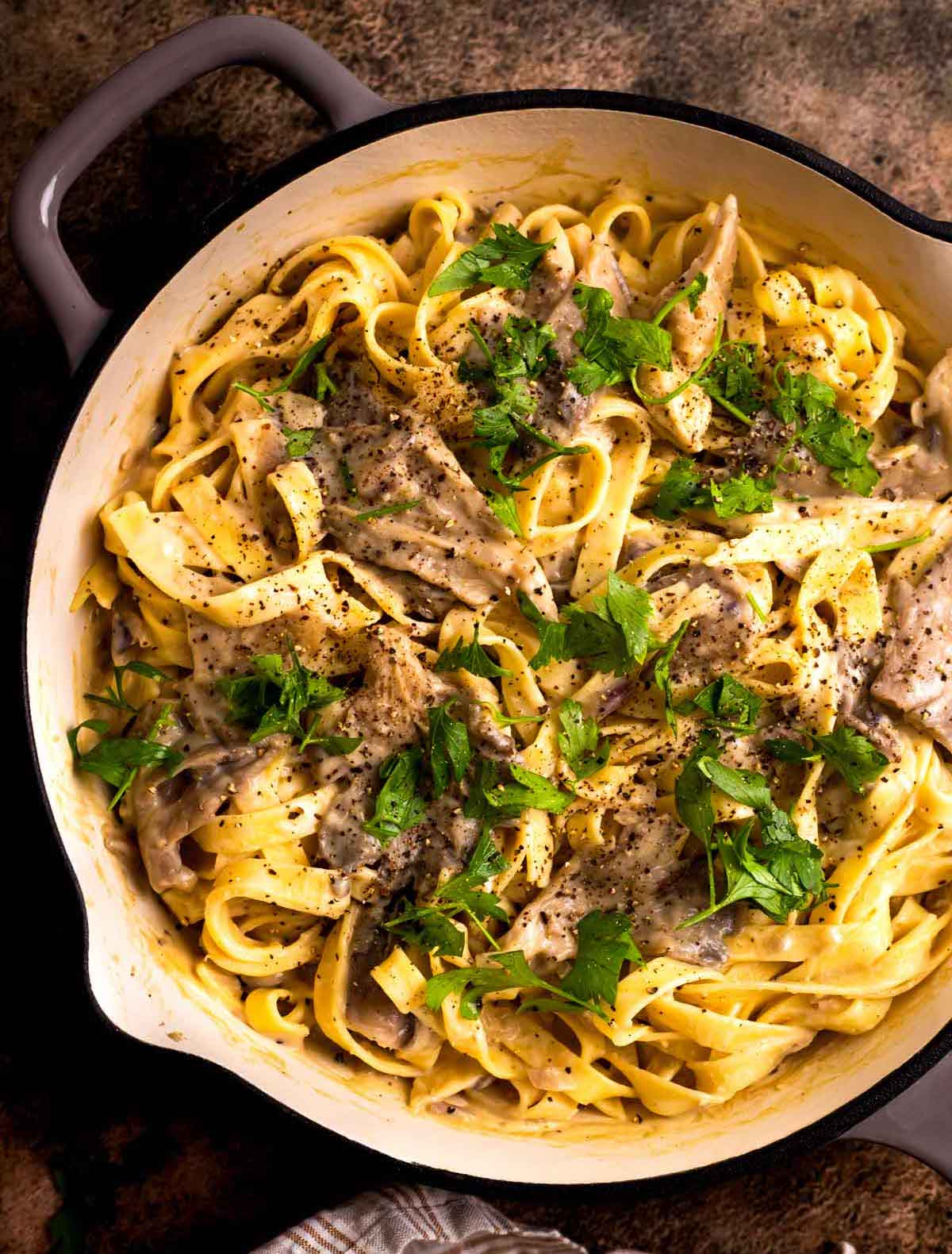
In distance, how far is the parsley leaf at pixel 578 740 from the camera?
338cm

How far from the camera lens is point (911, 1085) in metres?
3.21

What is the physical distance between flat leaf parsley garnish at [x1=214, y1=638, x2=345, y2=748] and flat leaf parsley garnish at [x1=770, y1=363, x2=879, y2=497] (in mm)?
1571

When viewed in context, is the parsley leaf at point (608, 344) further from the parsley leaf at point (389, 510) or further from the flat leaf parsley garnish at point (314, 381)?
the flat leaf parsley garnish at point (314, 381)

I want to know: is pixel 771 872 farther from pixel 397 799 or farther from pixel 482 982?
pixel 397 799

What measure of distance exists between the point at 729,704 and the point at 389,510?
3.73ft

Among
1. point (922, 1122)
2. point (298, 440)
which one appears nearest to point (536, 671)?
point (298, 440)

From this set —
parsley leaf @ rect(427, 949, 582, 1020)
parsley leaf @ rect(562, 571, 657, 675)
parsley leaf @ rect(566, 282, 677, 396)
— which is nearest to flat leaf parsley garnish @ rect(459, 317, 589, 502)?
parsley leaf @ rect(566, 282, 677, 396)

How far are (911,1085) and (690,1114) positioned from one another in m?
0.66

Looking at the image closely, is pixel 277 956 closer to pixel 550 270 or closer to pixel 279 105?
pixel 550 270

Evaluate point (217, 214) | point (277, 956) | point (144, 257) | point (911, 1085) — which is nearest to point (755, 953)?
point (911, 1085)

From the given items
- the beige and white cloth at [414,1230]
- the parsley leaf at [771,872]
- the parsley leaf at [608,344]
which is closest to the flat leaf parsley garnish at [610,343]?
the parsley leaf at [608,344]

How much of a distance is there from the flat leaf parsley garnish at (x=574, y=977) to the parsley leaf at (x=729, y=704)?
2.12 ft

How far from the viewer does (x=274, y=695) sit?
3.28m

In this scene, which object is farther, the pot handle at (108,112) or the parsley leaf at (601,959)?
the parsley leaf at (601,959)
